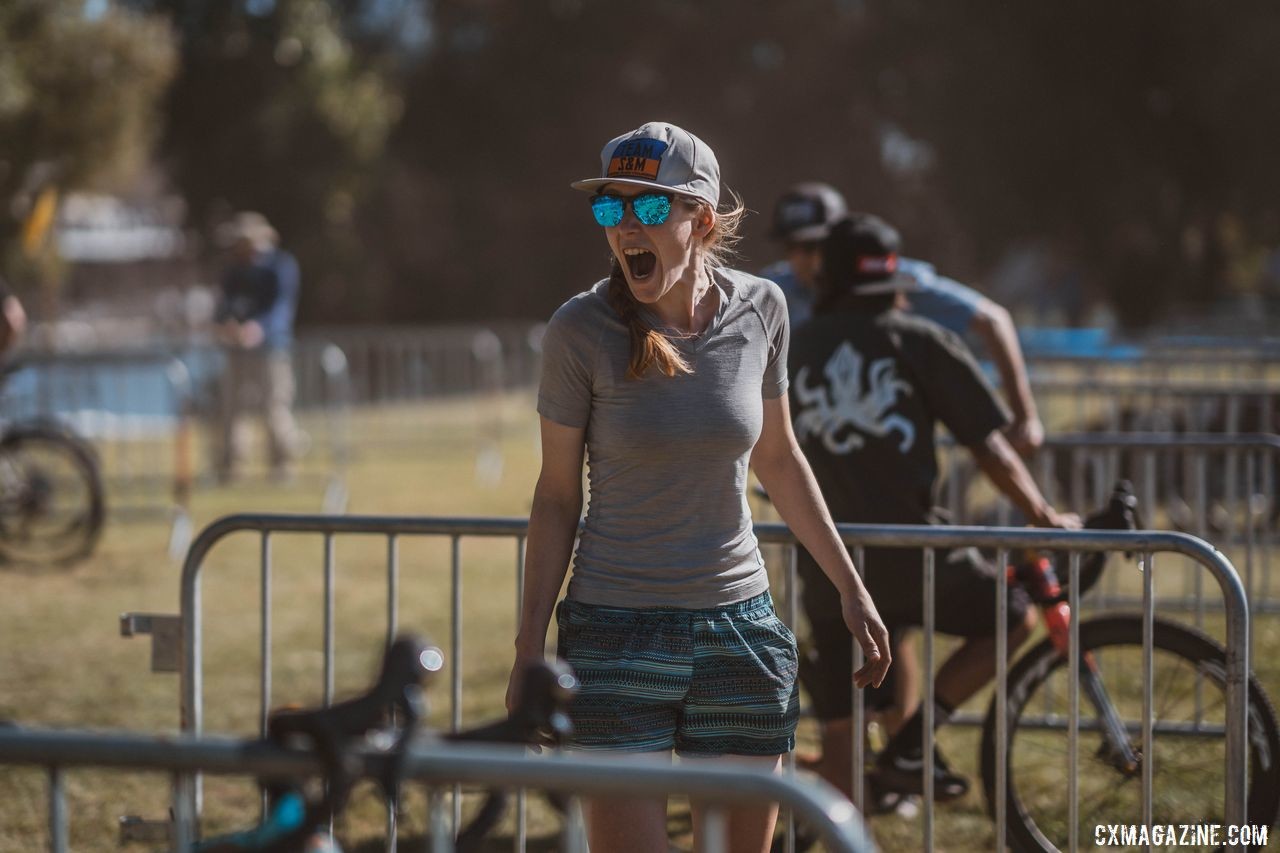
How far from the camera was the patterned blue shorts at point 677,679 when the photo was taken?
10.2 ft

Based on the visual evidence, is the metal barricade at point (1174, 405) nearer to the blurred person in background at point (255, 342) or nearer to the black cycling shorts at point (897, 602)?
the black cycling shorts at point (897, 602)

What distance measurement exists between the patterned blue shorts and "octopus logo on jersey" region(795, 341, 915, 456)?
1.35 m

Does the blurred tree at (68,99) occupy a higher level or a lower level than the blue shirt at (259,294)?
higher

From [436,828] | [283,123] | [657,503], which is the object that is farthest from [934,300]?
[283,123]

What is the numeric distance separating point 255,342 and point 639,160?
11108 millimetres

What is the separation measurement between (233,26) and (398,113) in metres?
4.42

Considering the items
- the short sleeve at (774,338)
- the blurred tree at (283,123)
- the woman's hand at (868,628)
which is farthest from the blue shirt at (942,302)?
the blurred tree at (283,123)

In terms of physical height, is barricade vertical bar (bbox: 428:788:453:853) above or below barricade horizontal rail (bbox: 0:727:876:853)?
below

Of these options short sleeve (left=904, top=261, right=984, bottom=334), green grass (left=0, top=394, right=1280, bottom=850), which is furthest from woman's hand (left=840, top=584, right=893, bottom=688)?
short sleeve (left=904, top=261, right=984, bottom=334)

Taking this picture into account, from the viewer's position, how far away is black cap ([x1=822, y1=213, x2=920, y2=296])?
4.58m

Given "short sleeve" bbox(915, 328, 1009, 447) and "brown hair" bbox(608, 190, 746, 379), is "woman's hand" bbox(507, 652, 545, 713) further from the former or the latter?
"short sleeve" bbox(915, 328, 1009, 447)

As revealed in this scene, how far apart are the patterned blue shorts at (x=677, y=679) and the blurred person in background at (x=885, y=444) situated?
4.24ft

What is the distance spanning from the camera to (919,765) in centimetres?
470

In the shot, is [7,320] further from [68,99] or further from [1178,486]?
[68,99]
